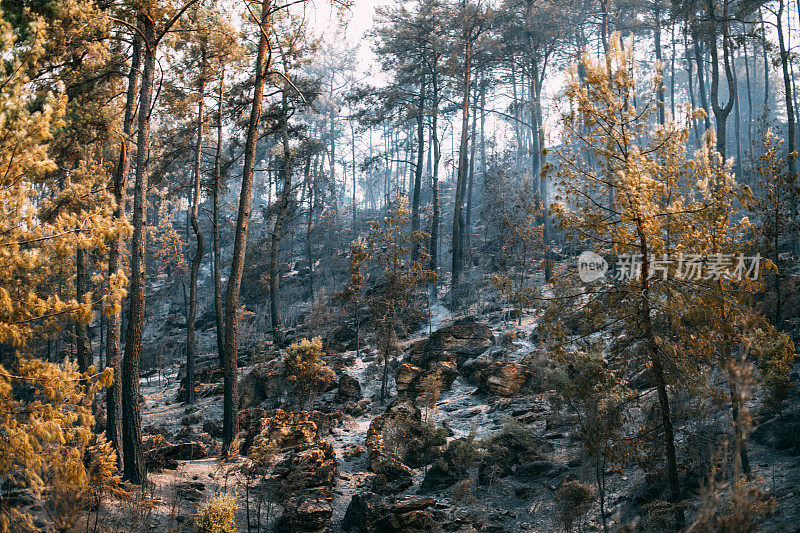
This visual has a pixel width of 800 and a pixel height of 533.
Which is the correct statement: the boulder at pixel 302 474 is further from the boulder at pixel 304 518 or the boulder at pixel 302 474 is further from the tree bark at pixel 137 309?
the tree bark at pixel 137 309

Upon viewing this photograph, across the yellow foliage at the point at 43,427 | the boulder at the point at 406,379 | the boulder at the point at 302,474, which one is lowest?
the boulder at the point at 302,474

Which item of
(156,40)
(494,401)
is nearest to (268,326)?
(494,401)

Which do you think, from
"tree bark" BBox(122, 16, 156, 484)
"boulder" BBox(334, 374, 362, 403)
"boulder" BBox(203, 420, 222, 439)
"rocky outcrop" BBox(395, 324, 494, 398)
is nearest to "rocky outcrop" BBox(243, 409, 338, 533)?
"boulder" BBox(203, 420, 222, 439)

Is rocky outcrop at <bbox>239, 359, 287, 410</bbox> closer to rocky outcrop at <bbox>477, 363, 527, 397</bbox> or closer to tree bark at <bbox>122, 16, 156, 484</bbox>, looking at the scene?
rocky outcrop at <bbox>477, 363, 527, 397</bbox>

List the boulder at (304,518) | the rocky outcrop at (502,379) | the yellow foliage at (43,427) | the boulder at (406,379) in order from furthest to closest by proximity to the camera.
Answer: the boulder at (406,379) < the rocky outcrop at (502,379) < the boulder at (304,518) < the yellow foliage at (43,427)

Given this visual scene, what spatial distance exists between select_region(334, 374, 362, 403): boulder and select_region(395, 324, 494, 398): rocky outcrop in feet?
4.44

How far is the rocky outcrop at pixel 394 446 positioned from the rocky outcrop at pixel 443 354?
7.94 ft

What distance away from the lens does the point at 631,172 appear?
602 centimetres

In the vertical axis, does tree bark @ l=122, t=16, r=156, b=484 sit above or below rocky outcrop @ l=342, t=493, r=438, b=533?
above

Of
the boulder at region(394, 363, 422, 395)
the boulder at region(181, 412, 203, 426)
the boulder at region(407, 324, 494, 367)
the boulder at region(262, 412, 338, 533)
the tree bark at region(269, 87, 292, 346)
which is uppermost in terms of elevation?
the tree bark at region(269, 87, 292, 346)

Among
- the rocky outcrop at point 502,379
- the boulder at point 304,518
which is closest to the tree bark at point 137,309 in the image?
the boulder at point 304,518

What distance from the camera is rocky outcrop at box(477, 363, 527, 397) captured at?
13.0 m

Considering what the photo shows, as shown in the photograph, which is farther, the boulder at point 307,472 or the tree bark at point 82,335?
the tree bark at point 82,335

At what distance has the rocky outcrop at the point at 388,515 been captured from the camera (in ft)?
24.2
